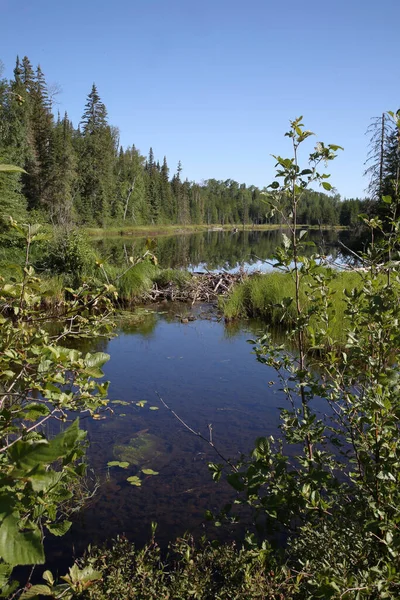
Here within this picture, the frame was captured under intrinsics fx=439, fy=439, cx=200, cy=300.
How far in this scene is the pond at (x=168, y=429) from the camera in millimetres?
4297

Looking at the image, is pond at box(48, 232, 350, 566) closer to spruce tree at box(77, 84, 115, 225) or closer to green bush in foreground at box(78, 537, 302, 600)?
green bush in foreground at box(78, 537, 302, 600)

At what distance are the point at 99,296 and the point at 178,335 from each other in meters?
10.2

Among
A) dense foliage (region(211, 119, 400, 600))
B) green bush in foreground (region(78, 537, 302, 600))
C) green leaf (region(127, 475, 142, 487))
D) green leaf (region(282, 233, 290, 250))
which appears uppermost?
green leaf (region(282, 233, 290, 250))

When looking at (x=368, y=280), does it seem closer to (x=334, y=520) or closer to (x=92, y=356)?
(x=334, y=520)

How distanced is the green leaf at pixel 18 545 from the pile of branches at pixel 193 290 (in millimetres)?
15721

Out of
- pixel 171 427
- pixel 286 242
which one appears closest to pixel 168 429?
pixel 171 427

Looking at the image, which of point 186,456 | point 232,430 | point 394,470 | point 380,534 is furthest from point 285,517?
point 232,430

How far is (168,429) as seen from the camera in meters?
6.34

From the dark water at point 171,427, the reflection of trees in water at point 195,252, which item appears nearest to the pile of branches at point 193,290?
the reflection of trees in water at point 195,252

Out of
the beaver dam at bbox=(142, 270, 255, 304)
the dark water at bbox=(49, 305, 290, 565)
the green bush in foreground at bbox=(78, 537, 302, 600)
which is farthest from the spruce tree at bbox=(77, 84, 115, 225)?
the green bush in foreground at bbox=(78, 537, 302, 600)

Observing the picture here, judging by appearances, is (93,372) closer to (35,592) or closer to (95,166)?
(35,592)

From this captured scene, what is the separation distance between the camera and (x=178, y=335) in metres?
12.1

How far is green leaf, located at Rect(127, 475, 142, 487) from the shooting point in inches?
193

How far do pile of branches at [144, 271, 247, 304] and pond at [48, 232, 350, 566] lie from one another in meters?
5.36
